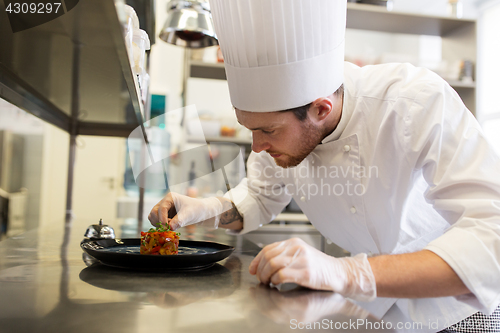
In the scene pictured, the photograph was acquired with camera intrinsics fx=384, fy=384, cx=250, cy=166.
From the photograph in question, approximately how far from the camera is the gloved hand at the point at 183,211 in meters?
1.08

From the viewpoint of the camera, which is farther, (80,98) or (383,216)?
(80,98)

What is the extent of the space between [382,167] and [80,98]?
118 centimetres

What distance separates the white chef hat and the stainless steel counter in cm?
49

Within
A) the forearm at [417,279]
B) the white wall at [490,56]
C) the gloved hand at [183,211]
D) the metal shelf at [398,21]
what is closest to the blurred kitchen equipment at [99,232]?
the gloved hand at [183,211]

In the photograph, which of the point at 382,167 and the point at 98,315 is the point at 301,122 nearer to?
the point at 382,167

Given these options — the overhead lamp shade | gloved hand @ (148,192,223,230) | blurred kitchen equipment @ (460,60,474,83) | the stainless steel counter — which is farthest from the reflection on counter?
blurred kitchen equipment @ (460,60,474,83)

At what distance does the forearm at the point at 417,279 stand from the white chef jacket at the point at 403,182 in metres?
Answer: 0.02

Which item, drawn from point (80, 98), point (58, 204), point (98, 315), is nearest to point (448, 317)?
point (98, 315)

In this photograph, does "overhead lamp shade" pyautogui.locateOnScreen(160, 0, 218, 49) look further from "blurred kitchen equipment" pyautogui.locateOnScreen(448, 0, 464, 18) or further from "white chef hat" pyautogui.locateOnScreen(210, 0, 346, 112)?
"blurred kitchen equipment" pyautogui.locateOnScreen(448, 0, 464, 18)

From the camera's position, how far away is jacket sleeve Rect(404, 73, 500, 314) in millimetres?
734

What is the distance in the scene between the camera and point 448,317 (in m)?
1.05

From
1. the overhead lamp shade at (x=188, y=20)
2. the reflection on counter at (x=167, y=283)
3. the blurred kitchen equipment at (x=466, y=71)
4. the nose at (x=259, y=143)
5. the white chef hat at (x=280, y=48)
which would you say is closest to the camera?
the reflection on counter at (x=167, y=283)

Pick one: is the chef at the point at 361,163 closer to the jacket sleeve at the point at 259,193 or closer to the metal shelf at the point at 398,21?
the jacket sleeve at the point at 259,193

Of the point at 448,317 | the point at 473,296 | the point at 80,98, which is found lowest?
the point at 448,317
